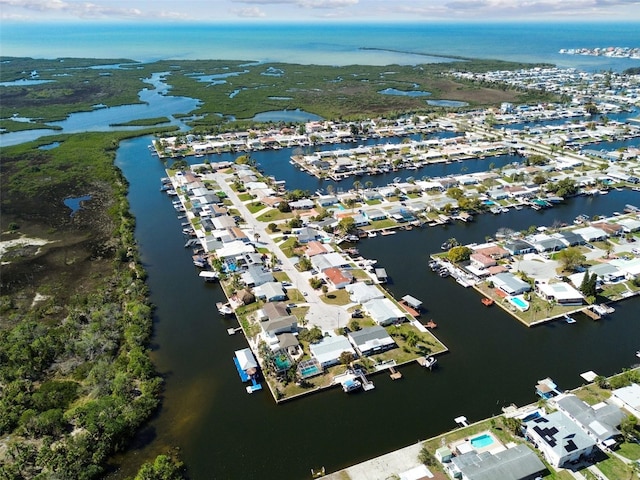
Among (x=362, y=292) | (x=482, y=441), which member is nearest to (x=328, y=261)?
(x=362, y=292)

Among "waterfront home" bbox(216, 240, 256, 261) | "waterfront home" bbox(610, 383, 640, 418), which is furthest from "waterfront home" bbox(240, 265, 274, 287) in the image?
"waterfront home" bbox(610, 383, 640, 418)

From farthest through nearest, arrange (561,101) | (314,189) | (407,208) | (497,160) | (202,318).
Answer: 1. (561,101)
2. (497,160)
3. (314,189)
4. (407,208)
5. (202,318)

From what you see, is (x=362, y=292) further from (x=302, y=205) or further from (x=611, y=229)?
(x=611, y=229)

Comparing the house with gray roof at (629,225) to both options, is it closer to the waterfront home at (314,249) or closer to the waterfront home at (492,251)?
the waterfront home at (492,251)

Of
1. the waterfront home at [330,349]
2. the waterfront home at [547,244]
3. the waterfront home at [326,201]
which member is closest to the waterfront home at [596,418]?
the waterfront home at [330,349]

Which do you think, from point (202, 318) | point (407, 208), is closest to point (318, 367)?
point (202, 318)

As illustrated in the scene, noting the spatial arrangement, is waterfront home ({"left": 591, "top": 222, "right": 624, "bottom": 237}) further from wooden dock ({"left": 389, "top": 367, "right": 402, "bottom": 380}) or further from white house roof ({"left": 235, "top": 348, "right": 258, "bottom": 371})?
white house roof ({"left": 235, "top": 348, "right": 258, "bottom": 371})

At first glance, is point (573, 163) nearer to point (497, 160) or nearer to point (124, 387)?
point (497, 160)
